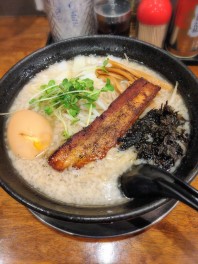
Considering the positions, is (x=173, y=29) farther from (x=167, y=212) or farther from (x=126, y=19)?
(x=167, y=212)

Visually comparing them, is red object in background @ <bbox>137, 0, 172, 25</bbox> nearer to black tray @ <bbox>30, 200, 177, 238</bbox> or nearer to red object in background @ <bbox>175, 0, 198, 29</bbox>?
red object in background @ <bbox>175, 0, 198, 29</bbox>

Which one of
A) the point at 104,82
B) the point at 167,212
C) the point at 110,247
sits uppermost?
the point at 104,82

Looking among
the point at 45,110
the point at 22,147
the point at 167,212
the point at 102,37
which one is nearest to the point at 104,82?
the point at 102,37

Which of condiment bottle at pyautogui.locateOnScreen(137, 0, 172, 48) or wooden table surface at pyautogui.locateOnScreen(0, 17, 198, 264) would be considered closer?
wooden table surface at pyautogui.locateOnScreen(0, 17, 198, 264)

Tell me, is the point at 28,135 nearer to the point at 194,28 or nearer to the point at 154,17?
the point at 154,17

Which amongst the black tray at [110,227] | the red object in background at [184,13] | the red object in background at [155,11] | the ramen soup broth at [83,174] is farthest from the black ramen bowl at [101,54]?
the red object in background at [184,13]

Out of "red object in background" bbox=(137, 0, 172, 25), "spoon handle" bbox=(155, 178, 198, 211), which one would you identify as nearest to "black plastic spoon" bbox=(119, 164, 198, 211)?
"spoon handle" bbox=(155, 178, 198, 211)

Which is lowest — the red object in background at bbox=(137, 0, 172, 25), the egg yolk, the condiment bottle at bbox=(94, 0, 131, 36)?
the egg yolk
